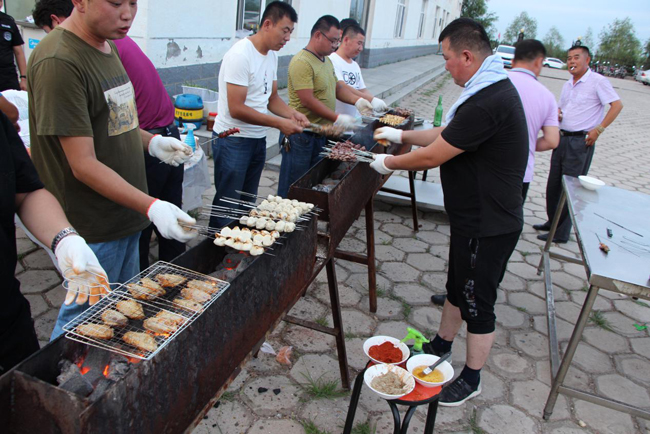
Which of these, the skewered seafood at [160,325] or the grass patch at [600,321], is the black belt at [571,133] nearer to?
the grass patch at [600,321]

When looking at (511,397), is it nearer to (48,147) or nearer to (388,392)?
(388,392)

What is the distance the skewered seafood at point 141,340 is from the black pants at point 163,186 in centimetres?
202

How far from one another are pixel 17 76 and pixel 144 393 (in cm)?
583

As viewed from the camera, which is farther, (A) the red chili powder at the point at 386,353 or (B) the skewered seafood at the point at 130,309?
(A) the red chili powder at the point at 386,353

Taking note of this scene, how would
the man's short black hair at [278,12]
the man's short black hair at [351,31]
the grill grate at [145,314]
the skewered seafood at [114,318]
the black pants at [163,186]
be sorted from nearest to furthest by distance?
the grill grate at [145,314] → the skewered seafood at [114,318] → the black pants at [163,186] → the man's short black hair at [278,12] → the man's short black hair at [351,31]

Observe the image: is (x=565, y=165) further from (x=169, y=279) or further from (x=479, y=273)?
(x=169, y=279)

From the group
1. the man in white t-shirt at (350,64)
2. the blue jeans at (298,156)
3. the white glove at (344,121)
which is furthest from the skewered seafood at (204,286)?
the man in white t-shirt at (350,64)

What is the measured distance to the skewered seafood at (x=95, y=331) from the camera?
4.84ft

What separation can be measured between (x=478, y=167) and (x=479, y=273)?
67 cm

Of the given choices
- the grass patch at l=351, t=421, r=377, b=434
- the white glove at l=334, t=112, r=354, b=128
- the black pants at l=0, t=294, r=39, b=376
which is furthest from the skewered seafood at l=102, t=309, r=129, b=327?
the white glove at l=334, t=112, r=354, b=128

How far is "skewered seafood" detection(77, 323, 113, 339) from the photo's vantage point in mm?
1476

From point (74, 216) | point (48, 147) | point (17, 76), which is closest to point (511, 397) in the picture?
point (74, 216)

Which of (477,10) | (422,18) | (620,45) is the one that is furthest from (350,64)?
(620,45)

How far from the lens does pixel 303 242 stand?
2504 mm
